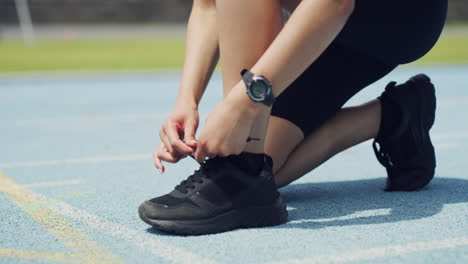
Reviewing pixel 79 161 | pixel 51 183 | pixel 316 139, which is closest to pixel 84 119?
pixel 79 161

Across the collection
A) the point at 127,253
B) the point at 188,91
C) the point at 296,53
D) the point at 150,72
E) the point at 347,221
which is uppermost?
the point at 296,53

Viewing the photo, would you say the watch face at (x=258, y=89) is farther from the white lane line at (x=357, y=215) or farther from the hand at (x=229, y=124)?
the white lane line at (x=357, y=215)

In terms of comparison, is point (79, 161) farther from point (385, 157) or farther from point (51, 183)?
point (385, 157)

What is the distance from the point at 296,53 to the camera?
176 centimetres

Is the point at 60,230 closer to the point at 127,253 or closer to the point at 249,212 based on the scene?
the point at 127,253

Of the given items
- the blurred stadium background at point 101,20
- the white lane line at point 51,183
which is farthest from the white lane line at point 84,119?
the blurred stadium background at point 101,20

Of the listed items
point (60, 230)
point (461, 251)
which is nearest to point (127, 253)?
point (60, 230)

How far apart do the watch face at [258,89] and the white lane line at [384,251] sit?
1.49 feet

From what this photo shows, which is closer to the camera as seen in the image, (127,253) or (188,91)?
(127,253)

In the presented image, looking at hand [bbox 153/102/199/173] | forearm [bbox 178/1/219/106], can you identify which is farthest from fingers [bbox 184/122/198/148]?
forearm [bbox 178/1/219/106]

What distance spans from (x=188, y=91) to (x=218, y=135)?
0.40 m

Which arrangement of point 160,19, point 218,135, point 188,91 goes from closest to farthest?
1. point 218,135
2. point 188,91
3. point 160,19

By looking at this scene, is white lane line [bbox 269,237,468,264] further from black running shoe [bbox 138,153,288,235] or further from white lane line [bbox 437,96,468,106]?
white lane line [bbox 437,96,468,106]

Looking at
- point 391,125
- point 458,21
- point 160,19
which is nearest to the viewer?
point 391,125
